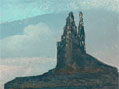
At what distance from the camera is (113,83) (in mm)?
76000

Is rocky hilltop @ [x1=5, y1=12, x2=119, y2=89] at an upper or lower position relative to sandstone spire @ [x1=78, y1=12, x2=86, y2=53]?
lower

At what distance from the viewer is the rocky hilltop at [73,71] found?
252 feet

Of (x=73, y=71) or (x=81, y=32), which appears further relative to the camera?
(x=81, y=32)

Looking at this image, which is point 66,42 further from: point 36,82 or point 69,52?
point 36,82

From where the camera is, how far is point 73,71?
79.6 meters

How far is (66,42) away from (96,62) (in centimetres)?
771

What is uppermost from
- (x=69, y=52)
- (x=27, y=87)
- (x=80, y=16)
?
(x=80, y=16)

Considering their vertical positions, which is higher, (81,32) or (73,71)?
(81,32)

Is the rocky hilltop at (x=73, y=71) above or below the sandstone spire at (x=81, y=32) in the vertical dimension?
below

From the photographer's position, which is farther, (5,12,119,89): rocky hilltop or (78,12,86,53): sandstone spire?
(78,12,86,53): sandstone spire

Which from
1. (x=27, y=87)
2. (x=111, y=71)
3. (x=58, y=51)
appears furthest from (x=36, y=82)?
(x=111, y=71)

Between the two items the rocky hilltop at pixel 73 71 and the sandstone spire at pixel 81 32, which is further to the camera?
the sandstone spire at pixel 81 32

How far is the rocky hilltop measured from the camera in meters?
76.9

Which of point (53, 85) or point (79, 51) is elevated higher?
point (79, 51)
